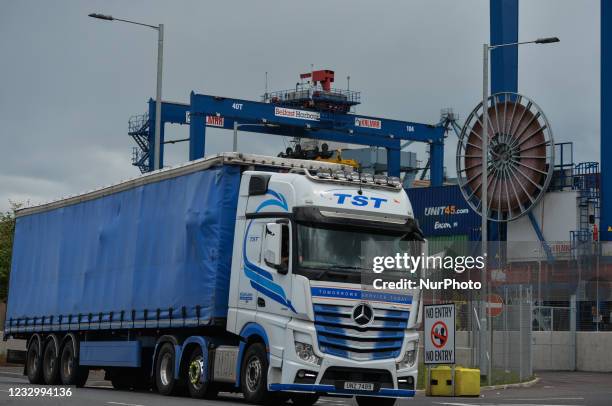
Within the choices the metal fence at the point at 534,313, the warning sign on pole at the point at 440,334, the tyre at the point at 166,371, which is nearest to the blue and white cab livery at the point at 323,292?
the tyre at the point at 166,371

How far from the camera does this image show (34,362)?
92.8 ft

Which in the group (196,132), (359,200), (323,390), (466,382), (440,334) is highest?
(196,132)

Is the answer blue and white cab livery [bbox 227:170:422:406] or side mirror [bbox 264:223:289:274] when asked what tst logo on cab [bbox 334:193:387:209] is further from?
side mirror [bbox 264:223:289:274]

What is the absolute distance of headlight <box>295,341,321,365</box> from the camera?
1847 centimetres

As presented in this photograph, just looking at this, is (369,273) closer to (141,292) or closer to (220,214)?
(220,214)

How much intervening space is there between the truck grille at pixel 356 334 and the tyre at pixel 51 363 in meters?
10.3

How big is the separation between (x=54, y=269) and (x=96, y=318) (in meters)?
3.27

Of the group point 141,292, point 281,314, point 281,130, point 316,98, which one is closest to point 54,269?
point 141,292

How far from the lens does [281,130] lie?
5728 cm

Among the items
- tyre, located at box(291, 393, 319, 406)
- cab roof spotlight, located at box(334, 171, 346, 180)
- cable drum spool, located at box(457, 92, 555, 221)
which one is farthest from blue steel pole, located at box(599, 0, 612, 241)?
cab roof spotlight, located at box(334, 171, 346, 180)

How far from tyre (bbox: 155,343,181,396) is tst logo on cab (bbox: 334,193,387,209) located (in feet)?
15.5

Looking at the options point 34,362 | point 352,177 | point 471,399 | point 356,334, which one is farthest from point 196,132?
point 356,334

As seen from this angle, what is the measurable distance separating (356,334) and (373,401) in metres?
2.13

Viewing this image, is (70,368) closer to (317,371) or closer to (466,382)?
(466,382)
